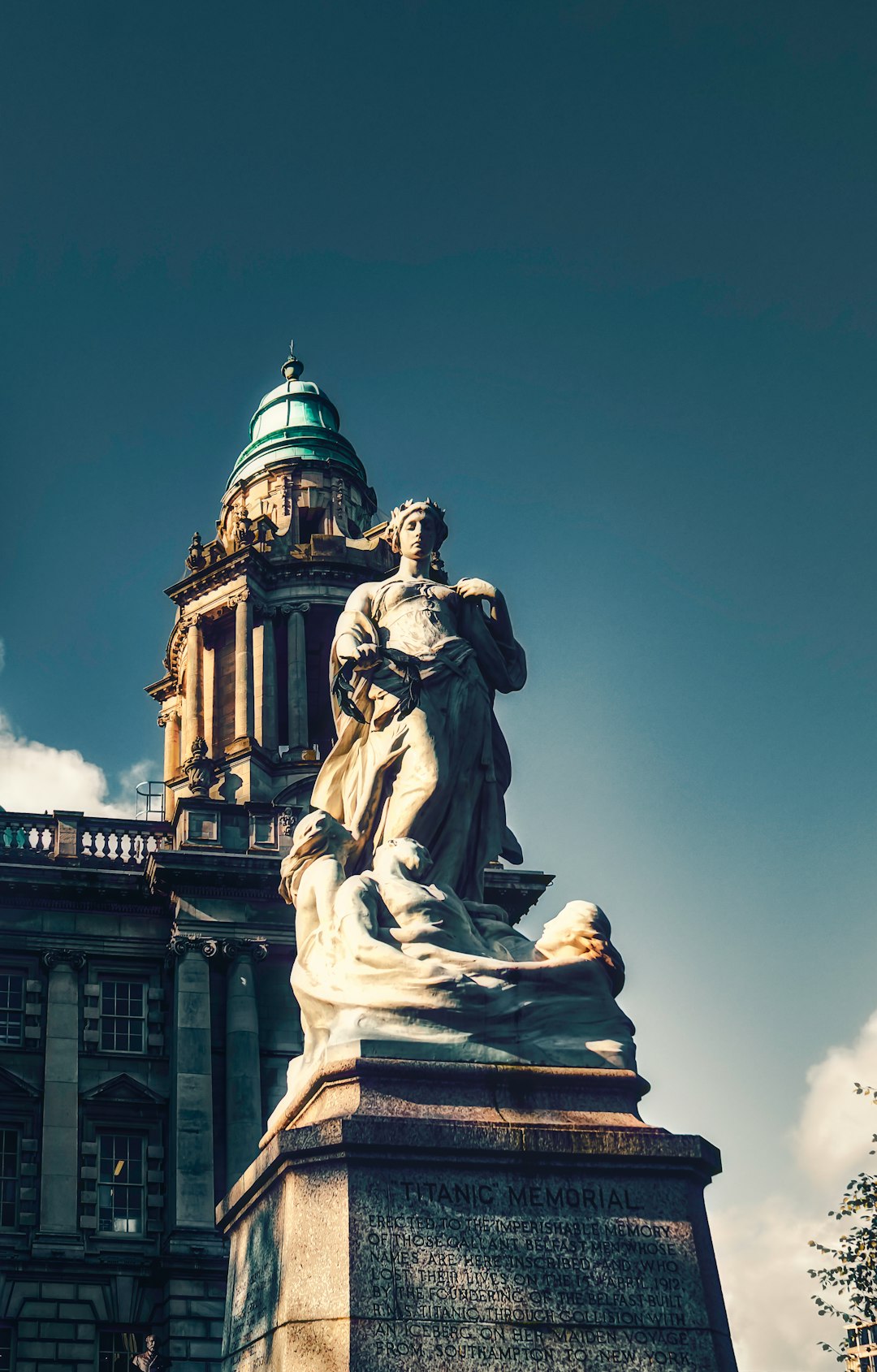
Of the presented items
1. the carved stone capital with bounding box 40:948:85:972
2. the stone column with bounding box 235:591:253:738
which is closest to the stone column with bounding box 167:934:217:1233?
the carved stone capital with bounding box 40:948:85:972

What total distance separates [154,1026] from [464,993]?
3518cm

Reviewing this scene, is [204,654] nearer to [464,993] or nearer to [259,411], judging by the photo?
[259,411]

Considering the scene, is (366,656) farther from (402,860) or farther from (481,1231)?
(481,1231)

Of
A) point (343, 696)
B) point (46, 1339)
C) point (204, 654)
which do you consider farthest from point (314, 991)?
point (204, 654)

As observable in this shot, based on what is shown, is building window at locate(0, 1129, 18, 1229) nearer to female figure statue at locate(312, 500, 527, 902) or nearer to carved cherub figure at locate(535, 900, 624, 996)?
female figure statue at locate(312, 500, 527, 902)

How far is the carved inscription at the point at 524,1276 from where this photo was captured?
7852mm

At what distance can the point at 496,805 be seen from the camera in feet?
34.9

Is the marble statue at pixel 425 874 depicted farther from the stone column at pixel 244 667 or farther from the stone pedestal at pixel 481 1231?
→ the stone column at pixel 244 667

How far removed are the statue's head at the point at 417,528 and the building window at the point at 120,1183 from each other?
106 feet

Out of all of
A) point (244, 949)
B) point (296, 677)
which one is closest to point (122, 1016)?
point (244, 949)

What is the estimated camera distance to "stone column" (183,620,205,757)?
52531 mm

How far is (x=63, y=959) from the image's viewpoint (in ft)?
140

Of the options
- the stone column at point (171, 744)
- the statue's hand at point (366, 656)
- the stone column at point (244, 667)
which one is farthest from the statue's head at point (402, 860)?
the stone column at point (171, 744)

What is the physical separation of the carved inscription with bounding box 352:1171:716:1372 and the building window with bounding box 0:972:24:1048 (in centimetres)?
3546
